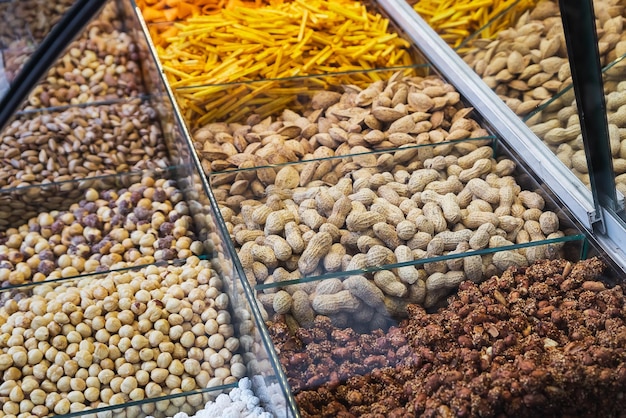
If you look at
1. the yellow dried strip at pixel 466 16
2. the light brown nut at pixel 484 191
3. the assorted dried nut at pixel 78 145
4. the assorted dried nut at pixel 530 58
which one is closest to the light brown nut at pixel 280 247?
the light brown nut at pixel 484 191

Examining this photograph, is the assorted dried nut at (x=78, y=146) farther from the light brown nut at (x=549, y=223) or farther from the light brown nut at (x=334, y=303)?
the light brown nut at (x=549, y=223)

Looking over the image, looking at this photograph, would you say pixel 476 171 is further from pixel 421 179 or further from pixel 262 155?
pixel 262 155

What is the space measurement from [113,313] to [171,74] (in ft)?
3.60

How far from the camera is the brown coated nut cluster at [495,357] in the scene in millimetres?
1427

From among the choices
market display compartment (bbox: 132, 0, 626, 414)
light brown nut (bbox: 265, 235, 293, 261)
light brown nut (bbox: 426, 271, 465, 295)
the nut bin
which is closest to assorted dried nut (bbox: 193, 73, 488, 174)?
market display compartment (bbox: 132, 0, 626, 414)

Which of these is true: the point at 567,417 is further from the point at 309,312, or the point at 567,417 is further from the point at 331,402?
the point at 309,312

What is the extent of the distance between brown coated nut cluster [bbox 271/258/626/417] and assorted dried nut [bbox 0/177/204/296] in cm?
89

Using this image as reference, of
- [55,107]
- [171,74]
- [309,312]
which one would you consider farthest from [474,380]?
[55,107]

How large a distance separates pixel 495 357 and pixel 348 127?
3.80 feet

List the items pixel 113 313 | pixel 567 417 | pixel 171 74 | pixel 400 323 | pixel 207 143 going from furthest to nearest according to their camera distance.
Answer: pixel 171 74
pixel 207 143
pixel 113 313
pixel 400 323
pixel 567 417

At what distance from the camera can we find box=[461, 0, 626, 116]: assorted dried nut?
2.34 metres

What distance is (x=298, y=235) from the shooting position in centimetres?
192

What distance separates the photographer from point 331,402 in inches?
58.9

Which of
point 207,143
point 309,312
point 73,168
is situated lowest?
point 73,168
